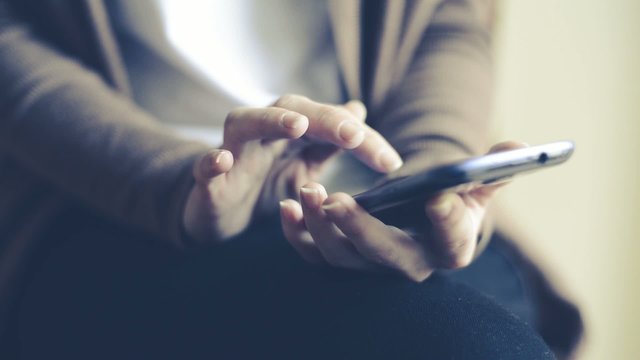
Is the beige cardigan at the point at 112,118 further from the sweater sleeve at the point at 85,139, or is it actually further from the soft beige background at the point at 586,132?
the soft beige background at the point at 586,132

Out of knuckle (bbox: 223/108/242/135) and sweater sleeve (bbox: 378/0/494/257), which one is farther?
sweater sleeve (bbox: 378/0/494/257)

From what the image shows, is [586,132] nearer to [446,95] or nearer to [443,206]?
[446,95]

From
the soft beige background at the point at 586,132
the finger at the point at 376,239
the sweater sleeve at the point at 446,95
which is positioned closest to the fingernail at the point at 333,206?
the finger at the point at 376,239

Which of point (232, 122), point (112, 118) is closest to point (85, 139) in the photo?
point (112, 118)

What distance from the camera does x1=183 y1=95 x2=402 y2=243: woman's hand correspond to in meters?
0.42

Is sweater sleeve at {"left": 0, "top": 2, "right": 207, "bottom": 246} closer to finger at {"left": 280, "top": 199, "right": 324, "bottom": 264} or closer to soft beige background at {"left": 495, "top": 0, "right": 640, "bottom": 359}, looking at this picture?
finger at {"left": 280, "top": 199, "right": 324, "bottom": 264}

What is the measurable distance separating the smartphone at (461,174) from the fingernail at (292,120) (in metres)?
0.06

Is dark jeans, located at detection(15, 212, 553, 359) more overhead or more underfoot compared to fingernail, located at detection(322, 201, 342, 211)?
more underfoot

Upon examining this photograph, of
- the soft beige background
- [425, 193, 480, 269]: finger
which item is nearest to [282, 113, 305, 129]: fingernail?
[425, 193, 480, 269]: finger

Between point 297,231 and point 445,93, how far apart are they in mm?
254

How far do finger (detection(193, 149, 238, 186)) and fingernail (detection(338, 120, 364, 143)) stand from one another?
8cm

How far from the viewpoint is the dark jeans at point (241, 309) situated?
0.40 m

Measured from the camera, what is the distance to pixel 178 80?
64 centimetres

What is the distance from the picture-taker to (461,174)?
1.12 ft
